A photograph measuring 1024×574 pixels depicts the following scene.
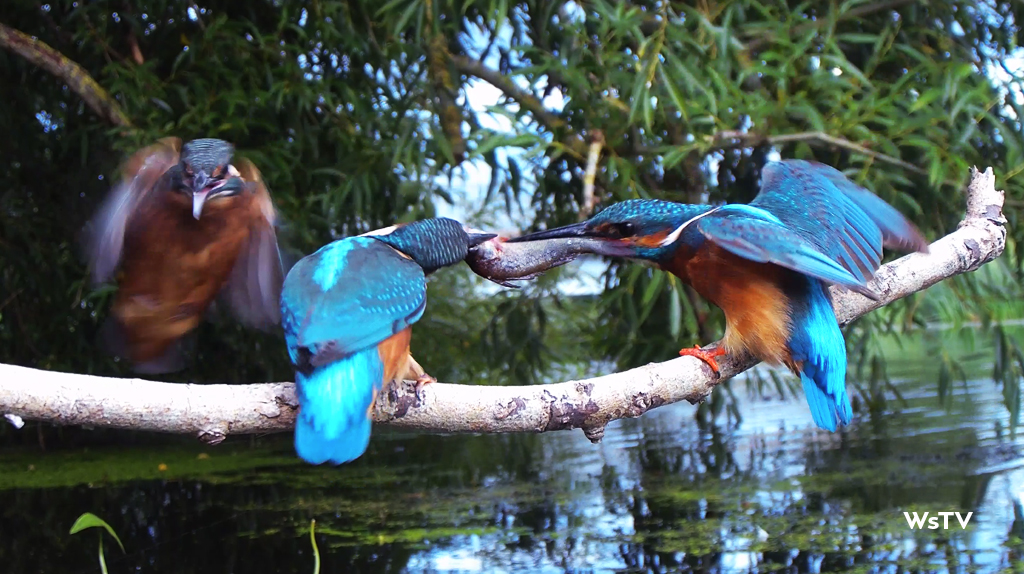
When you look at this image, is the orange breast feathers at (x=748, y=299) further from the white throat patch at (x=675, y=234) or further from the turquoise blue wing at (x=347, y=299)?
the turquoise blue wing at (x=347, y=299)

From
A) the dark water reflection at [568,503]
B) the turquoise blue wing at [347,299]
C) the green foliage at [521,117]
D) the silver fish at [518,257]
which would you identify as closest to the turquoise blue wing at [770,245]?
the silver fish at [518,257]

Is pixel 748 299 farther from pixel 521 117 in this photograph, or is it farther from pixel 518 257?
pixel 521 117

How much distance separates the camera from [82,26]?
3291 millimetres

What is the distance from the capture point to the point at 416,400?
144 cm

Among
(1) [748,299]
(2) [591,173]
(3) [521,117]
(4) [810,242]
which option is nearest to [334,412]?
(1) [748,299]

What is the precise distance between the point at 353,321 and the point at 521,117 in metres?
1.69

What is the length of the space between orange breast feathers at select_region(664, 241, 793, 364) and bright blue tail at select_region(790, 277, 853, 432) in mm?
23

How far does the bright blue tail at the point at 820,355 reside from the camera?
5.49 feet

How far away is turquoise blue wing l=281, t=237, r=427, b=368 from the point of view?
4.42 feet

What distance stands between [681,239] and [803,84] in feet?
4.28

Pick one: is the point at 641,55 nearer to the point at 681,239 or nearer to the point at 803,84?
the point at 803,84

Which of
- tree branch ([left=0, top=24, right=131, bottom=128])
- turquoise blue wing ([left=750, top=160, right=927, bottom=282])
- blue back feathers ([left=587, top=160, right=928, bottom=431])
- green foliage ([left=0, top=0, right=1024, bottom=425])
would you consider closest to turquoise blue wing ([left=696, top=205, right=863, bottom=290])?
blue back feathers ([left=587, top=160, right=928, bottom=431])

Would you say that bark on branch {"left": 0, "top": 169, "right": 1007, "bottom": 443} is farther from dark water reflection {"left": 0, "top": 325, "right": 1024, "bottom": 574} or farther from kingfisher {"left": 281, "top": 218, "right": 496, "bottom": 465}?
dark water reflection {"left": 0, "top": 325, "right": 1024, "bottom": 574}

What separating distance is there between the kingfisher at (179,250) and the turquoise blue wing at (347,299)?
0.32 meters
